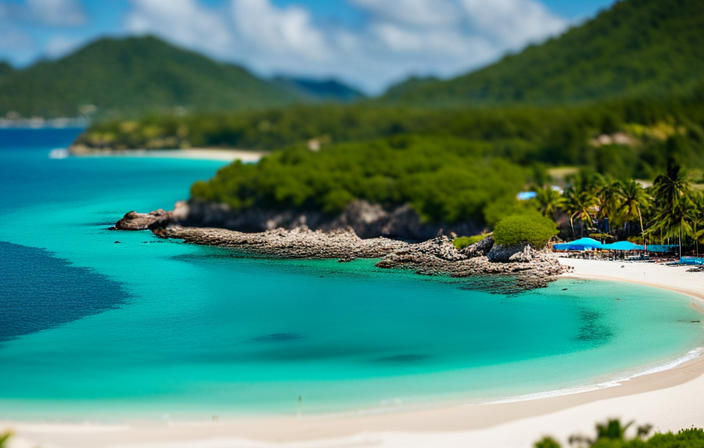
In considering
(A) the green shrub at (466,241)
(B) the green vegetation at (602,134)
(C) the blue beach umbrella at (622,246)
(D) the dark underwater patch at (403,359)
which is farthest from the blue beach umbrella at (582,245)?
(B) the green vegetation at (602,134)

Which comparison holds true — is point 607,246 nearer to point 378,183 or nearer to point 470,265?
point 470,265

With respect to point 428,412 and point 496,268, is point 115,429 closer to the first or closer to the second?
point 428,412

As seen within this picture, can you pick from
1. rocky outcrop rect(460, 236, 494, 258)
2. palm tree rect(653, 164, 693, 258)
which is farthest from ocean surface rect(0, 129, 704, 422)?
palm tree rect(653, 164, 693, 258)

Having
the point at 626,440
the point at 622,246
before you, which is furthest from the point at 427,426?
the point at 622,246

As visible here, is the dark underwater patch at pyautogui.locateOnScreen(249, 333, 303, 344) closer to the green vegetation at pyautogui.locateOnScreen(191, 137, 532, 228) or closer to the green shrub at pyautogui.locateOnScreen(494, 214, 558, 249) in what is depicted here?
the green shrub at pyautogui.locateOnScreen(494, 214, 558, 249)

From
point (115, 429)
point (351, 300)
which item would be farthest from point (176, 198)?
point (115, 429)
